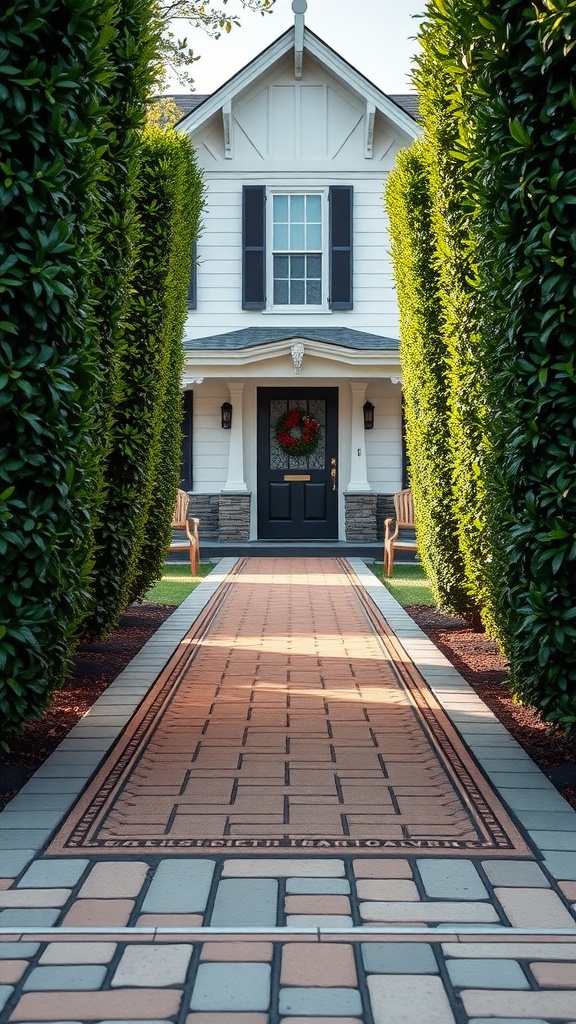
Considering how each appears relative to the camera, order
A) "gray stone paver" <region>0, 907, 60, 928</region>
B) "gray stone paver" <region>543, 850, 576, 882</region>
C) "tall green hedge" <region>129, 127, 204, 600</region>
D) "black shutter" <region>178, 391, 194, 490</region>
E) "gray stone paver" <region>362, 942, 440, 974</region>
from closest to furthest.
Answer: "gray stone paver" <region>362, 942, 440, 974</region>, "gray stone paver" <region>0, 907, 60, 928</region>, "gray stone paver" <region>543, 850, 576, 882</region>, "tall green hedge" <region>129, 127, 204, 600</region>, "black shutter" <region>178, 391, 194, 490</region>

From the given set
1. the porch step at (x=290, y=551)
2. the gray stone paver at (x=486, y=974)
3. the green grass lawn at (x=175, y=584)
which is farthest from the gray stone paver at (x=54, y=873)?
the porch step at (x=290, y=551)

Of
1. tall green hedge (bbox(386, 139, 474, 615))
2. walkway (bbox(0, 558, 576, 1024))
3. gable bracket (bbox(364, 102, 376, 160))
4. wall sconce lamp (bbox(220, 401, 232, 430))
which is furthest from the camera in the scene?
wall sconce lamp (bbox(220, 401, 232, 430))

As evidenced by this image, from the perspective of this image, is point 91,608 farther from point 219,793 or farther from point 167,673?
point 219,793

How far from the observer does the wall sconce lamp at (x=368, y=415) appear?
16.7 meters

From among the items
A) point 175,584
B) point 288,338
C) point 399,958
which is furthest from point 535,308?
point 288,338

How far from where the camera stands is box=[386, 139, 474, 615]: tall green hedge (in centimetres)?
835

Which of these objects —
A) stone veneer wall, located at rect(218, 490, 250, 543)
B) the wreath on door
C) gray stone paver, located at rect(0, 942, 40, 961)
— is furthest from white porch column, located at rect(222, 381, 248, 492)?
gray stone paver, located at rect(0, 942, 40, 961)

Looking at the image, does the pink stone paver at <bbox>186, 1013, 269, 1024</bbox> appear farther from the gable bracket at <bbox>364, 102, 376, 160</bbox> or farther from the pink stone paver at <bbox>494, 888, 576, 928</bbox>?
the gable bracket at <bbox>364, 102, 376, 160</bbox>

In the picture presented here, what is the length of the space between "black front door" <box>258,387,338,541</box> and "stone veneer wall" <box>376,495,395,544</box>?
0.71 meters

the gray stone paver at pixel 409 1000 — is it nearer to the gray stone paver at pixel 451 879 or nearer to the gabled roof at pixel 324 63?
the gray stone paver at pixel 451 879

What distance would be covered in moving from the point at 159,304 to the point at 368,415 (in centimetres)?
937

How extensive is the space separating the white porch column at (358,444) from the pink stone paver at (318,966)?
13.5 metres

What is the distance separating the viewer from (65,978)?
2.82m

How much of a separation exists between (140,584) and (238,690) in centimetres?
245
